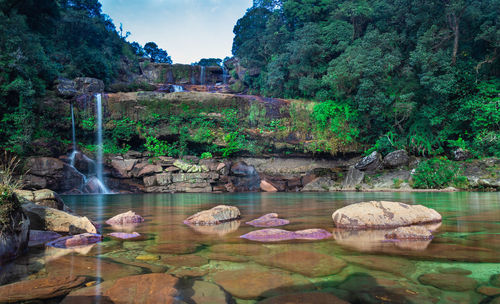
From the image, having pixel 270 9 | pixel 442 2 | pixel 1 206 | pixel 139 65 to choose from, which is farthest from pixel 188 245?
pixel 139 65

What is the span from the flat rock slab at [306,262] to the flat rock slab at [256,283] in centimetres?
17

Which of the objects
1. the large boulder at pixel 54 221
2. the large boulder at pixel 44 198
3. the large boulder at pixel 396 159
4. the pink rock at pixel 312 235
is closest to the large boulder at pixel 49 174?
the large boulder at pixel 44 198

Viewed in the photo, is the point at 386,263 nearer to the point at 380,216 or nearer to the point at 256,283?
the point at 256,283

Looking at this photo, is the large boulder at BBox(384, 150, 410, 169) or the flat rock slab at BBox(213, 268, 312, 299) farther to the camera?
the large boulder at BBox(384, 150, 410, 169)

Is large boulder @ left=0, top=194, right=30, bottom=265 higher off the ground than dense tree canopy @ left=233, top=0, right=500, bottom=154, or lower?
lower

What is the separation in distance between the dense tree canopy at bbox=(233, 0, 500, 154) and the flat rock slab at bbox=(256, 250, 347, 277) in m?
16.5

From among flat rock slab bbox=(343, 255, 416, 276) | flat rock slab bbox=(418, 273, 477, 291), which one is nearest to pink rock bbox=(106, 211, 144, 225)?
flat rock slab bbox=(343, 255, 416, 276)

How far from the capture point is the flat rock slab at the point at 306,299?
1.59 m

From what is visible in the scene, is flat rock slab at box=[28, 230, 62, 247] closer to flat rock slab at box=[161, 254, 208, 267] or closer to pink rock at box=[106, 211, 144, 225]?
pink rock at box=[106, 211, 144, 225]

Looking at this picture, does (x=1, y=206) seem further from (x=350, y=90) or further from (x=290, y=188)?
(x=350, y=90)

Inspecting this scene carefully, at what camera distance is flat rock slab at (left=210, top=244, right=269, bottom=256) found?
108 inches

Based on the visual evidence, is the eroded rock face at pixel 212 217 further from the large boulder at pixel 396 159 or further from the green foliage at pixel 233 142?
the green foliage at pixel 233 142

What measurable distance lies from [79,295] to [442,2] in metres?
22.9

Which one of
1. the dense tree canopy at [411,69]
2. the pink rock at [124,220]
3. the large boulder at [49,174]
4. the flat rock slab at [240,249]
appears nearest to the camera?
the flat rock slab at [240,249]
